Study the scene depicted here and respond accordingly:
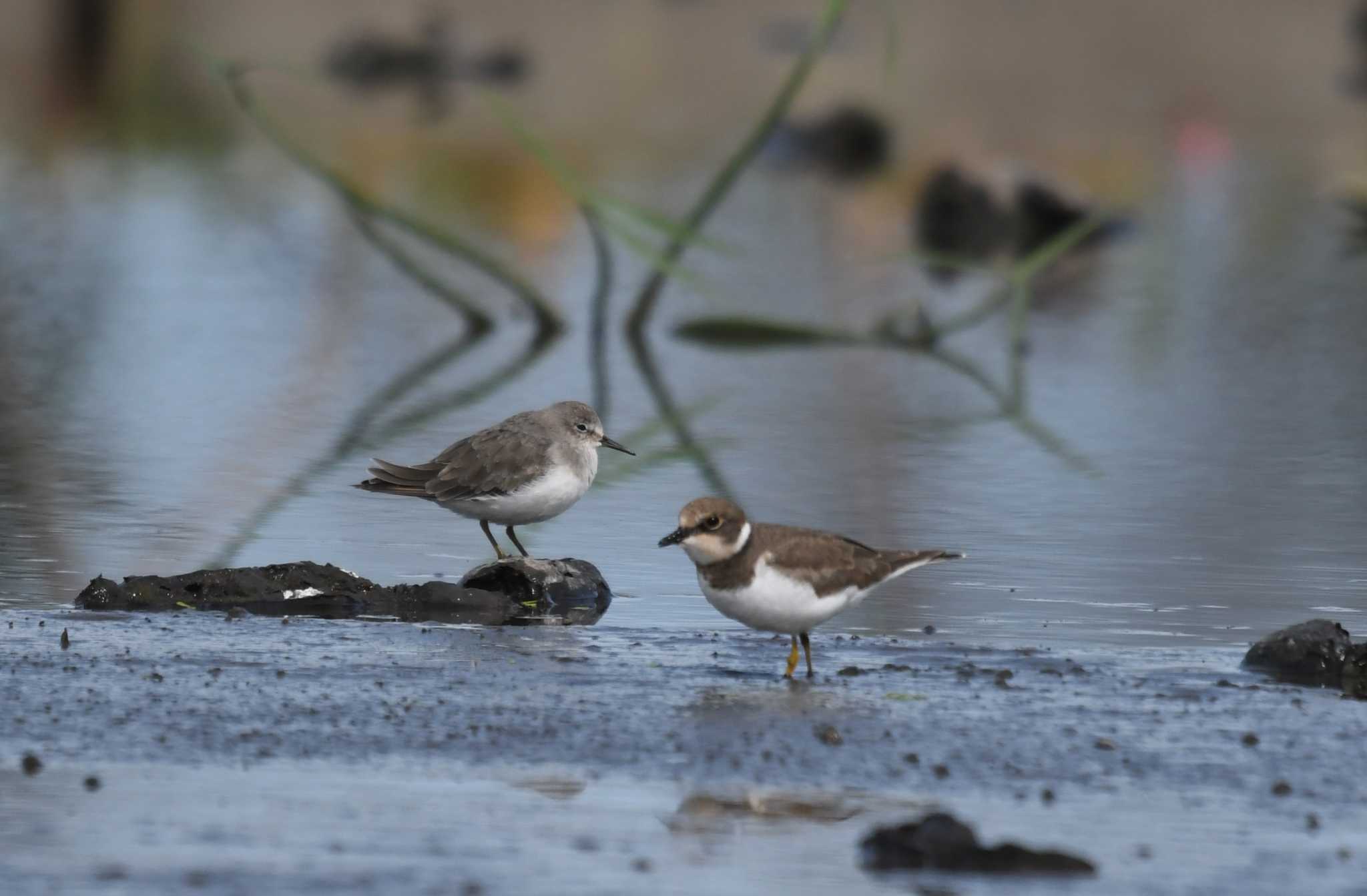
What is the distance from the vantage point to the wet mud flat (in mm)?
5891

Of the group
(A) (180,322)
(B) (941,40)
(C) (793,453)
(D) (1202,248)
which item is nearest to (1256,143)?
(D) (1202,248)

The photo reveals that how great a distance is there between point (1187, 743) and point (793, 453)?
658cm

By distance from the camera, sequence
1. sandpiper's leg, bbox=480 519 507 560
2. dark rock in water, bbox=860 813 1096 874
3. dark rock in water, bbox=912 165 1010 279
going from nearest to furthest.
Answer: dark rock in water, bbox=860 813 1096 874 < sandpiper's leg, bbox=480 519 507 560 < dark rock in water, bbox=912 165 1010 279

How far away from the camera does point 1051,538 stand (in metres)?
11.0

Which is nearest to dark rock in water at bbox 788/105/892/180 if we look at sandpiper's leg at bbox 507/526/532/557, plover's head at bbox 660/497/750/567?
sandpiper's leg at bbox 507/526/532/557

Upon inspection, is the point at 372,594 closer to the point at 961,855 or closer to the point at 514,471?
the point at 514,471

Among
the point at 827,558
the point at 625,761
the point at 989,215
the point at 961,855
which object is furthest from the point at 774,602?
the point at 989,215

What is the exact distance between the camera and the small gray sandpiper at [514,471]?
389 inches

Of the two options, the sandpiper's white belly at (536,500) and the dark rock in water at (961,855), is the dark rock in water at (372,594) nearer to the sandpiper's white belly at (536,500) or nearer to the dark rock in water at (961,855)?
the sandpiper's white belly at (536,500)

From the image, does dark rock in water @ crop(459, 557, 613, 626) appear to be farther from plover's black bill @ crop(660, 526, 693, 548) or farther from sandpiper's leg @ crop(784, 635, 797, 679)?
sandpiper's leg @ crop(784, 635, 797, 679)

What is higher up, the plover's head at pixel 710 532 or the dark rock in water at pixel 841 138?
the dark rock in water at pixel 841 138

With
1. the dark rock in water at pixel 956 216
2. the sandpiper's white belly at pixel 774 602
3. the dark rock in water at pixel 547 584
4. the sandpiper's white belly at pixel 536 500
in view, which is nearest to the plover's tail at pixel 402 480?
the sandpiper's white belly at pixel 536 500

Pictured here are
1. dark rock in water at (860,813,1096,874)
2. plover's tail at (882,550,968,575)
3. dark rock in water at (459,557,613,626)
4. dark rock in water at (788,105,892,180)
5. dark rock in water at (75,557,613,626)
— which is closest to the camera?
dark rock in water at (860,813,1096,874)

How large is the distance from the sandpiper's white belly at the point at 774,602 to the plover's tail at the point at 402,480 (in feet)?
7.94
